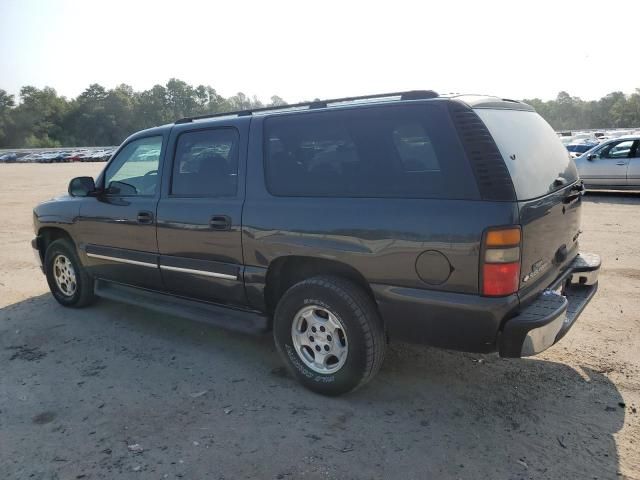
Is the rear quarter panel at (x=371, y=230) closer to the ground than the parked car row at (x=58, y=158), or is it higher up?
closer to the ground

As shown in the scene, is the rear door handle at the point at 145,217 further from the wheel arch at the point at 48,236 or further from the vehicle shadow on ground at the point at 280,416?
the wheel arch at the point at 48,236

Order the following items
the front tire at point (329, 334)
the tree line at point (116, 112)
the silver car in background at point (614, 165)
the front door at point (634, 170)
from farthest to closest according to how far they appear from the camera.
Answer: the tree line at point (116, 112) → the silver car in background at point (614, 165) → the front door at point (634, 170) → the front tire at point (329, 334)

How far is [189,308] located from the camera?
414cm

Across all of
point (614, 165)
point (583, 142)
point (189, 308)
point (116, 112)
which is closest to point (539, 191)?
point (189, 308)

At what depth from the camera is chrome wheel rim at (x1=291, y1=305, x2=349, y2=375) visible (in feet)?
10.9

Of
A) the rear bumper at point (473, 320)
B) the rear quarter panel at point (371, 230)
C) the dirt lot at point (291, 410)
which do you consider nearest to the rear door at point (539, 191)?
the rear bumper at point (473, 320)

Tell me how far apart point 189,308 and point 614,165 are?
11855 mm

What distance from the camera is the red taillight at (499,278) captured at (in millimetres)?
2705

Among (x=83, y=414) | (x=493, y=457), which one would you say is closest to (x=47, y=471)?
(x=83, y=414)

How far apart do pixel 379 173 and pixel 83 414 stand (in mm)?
2412

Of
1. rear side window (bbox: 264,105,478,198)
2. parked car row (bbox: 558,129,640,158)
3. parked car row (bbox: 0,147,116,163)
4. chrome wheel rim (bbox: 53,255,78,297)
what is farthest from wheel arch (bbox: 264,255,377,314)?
parked car row (bbox: 0,147,116,163)

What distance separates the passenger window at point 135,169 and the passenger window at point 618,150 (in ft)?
38.9

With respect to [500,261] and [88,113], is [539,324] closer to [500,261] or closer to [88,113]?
[500,261]

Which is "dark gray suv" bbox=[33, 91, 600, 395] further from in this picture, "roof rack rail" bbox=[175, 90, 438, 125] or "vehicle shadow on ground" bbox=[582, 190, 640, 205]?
"vehicle shadow on ground" bbox=[582, 190, 640, 205]
